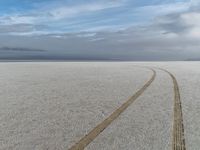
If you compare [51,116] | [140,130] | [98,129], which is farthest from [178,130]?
[51,116]

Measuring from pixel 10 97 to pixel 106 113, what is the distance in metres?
3.78

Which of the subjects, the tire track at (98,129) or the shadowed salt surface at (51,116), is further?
the shadowed salt surface at (51,116)

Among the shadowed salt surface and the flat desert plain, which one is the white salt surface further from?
the shadowed salt surface

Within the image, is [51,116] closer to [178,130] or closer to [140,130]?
[140,130]

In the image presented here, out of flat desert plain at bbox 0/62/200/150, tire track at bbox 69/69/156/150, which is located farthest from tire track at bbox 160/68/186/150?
tire track at bbox 69/69/156/150

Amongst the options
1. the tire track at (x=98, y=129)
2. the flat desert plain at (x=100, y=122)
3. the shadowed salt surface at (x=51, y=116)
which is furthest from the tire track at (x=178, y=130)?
the shadowed salt surface at (x=51, y=116)

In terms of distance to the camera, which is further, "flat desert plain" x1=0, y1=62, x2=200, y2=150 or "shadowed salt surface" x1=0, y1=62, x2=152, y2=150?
"shadowed salt surface" x1=0, y1=62, x2=152, y2=150

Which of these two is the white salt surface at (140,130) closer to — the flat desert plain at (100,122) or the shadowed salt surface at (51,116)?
the flat desert plain at (100,122)

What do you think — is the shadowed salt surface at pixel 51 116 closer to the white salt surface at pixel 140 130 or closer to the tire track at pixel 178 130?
the white salt surface at pixel 140 130

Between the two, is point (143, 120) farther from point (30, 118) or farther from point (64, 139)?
point (30, 118)

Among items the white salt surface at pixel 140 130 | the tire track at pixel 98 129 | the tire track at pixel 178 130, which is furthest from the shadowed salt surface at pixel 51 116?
the tire track at pixel 178 130

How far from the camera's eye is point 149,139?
505 centimetres

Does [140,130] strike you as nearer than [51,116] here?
Yes

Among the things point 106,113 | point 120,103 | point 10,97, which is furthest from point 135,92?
point 10,97
